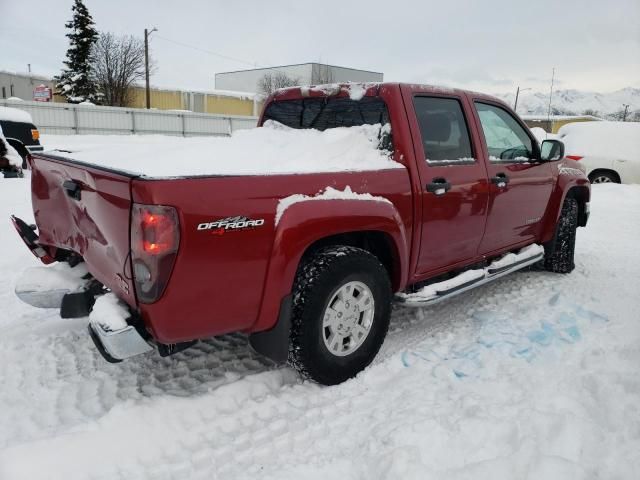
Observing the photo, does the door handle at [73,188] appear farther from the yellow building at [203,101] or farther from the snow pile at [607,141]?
the yellow building at [203,101]

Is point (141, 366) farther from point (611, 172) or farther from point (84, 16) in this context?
point (84, 16)

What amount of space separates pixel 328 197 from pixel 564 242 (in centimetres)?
361

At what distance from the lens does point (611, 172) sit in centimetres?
1162

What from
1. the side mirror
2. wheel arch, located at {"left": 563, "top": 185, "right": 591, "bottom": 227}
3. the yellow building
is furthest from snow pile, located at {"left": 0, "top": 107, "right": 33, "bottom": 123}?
the yellow building

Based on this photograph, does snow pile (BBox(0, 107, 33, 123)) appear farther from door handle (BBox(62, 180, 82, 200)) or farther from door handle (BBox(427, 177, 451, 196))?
door handle (BBox(427, 177, 451, 196))

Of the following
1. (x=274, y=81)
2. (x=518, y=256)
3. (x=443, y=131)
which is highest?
(x=274, y=81)

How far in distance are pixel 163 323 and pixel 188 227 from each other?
1.56ft

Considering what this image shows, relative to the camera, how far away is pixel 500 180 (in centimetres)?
401

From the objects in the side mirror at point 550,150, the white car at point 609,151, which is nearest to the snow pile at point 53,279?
the side mirror at point 550,150

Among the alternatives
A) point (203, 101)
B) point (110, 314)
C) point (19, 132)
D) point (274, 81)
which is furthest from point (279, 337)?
point (274, 81)

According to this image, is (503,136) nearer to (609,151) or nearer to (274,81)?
(609,151)

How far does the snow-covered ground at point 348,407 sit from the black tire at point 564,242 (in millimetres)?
1240

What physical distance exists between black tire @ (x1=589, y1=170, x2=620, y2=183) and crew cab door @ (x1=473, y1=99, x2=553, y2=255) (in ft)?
26.8

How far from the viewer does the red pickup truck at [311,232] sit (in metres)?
2.30
